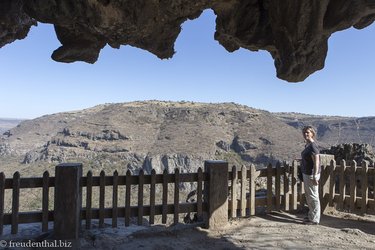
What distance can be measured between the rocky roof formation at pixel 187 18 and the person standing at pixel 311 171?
5.88 feet

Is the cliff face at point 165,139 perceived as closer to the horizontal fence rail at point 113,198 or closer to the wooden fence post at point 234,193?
the wooden fence post at point 234,193

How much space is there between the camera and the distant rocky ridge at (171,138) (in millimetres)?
99125

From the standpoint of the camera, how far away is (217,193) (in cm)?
695

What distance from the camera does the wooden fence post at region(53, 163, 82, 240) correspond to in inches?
235

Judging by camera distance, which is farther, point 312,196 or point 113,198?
point 312,196

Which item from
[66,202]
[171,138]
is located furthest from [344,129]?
[66,202]

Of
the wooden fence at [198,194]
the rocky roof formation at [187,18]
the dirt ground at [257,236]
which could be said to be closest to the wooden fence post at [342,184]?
the wooden fence at [198,194]

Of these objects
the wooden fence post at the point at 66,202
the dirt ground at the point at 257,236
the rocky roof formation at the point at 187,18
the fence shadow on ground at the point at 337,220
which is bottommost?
the dirt ground at the point at 257,236

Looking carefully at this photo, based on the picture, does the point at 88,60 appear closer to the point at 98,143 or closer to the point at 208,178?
the point at 208,178

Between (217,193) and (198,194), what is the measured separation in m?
0.39

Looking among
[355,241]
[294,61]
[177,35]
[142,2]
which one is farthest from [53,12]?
[355,241]

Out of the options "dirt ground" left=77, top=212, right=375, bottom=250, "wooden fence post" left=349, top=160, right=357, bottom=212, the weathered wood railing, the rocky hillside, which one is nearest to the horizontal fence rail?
"dirt ground" left=77, top=212, right=375, bottom=250

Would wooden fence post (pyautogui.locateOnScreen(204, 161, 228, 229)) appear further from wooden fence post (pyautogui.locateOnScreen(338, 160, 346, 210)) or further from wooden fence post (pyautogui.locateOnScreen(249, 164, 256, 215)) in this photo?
wooden fence post (pyautogui.locateOnScreen(338, 160, 346, 210))

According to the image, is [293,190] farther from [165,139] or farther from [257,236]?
[165,139]
